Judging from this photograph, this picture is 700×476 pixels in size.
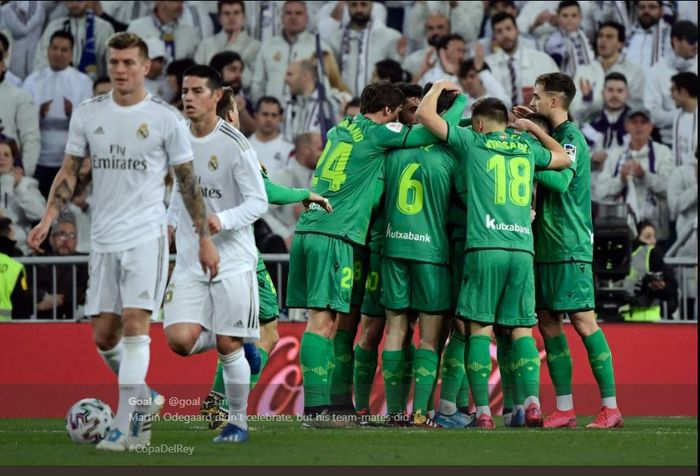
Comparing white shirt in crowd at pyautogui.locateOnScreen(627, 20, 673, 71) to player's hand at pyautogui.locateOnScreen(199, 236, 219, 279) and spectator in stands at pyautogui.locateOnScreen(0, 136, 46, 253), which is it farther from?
player's hand at pyautogui.locateOnScreen(199, 236, 219, 279)

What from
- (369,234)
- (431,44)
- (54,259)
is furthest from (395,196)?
(431,44)

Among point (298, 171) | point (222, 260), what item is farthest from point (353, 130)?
point (298, 171)

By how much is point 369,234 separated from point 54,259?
4701 millimetres

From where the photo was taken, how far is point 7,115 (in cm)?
1644

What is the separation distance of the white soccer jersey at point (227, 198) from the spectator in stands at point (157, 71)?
8.57m

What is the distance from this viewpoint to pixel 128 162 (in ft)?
25.7

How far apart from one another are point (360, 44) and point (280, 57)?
994mm

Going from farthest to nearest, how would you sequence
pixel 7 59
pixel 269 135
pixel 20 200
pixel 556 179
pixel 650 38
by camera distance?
pixel 650 38, pixel 7 59, pixel 269 135, pixel 20 200, pixel 556 179

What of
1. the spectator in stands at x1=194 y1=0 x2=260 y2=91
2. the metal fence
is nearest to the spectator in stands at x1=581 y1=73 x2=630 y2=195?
the metal fence

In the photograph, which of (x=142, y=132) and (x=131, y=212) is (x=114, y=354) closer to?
(x=131, y=212)

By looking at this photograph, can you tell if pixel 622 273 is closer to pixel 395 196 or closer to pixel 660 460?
pixel 395 196

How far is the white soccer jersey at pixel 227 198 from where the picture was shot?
8.32m

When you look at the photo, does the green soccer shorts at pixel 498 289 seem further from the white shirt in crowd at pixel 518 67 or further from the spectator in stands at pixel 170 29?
the spectator in stands at pixel 170 29

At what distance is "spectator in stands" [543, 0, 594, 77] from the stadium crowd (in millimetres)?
12
